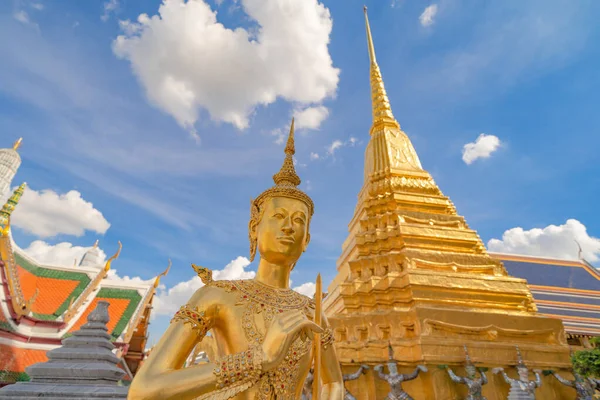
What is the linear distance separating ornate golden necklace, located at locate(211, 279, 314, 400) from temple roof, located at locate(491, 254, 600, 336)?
16.1 meters

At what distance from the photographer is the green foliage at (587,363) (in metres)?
8.34

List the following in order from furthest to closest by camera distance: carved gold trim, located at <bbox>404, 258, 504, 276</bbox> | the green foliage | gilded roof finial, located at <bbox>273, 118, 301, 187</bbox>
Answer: carved gold trim, located at <bbox>404, 258, 504, 276</bbox> → the green foliage → gilded roof finial, located at <bbox>273, 118, 301, 187</bbox>

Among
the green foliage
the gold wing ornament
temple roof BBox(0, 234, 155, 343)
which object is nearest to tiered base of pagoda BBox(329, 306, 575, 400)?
the green foliage

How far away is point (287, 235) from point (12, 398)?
397cm

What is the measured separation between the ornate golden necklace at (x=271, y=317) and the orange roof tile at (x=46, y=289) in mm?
11488

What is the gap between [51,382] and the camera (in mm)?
4000

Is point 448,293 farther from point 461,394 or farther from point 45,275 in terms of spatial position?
point 45,275

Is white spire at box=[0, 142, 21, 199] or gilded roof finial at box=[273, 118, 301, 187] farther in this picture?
white spire at box=[0, 142, 21, 199]

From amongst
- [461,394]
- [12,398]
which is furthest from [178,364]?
[461,394]

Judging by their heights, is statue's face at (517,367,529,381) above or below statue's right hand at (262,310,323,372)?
above

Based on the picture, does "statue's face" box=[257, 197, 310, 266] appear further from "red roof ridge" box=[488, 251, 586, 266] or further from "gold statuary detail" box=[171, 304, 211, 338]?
"red roof ridge" box=[488, 251, 586, 266]

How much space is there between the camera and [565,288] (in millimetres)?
16766

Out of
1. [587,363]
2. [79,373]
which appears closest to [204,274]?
[79,373]

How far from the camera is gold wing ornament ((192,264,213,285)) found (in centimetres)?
212
